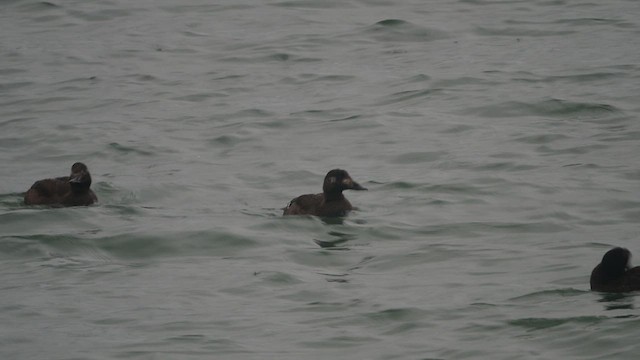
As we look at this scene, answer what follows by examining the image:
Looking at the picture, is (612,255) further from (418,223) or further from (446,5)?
(446,5)

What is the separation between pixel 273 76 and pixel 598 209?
30.3 ft

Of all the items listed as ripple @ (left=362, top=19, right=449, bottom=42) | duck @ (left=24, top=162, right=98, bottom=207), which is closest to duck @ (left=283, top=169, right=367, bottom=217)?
duck @ (left=24, top=162, right=98, bottom=207)

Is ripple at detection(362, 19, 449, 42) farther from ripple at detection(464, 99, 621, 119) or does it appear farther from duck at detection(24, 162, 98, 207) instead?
duck at detection(24, 162, 98, 207)

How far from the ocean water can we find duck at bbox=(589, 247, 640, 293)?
21 centimetres

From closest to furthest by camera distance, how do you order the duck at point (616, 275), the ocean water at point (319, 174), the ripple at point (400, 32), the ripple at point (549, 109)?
the ocean water at point (319, 174) → the duck at point (616, 275) → the ripple at point (549, 109) → the ripple at point (400, 32)

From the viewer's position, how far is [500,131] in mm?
18953

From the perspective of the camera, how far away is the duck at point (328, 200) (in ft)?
49.8

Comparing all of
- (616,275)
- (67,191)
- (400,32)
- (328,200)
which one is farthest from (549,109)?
(616,275)

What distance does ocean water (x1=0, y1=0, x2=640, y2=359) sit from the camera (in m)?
11.2

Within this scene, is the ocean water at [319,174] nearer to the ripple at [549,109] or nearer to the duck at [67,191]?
the ripple at [549,109]

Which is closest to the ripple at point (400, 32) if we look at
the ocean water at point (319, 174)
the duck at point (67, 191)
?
the ocean water at point (319, 174)

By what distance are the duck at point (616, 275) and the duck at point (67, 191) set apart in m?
6.22

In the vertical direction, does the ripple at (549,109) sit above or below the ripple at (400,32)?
below

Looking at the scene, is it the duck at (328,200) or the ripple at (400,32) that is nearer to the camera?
the duck at (328,200)
